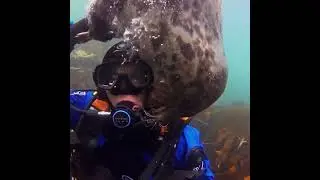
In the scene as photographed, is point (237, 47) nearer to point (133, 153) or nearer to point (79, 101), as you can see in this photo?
point (133, 153)

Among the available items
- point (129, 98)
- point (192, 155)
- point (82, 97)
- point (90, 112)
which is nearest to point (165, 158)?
point (192, 155)

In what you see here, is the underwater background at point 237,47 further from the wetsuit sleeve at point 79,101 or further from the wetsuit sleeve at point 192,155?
the wetsuit sleeve at point 79,101

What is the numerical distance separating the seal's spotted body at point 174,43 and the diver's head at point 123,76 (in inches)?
1.9

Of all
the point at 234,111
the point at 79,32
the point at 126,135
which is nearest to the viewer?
the point at 126,135

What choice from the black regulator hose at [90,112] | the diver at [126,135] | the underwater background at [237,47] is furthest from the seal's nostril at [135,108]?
the underwater background at [237,47]

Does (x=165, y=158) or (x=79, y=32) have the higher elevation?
(x=79, y=32)

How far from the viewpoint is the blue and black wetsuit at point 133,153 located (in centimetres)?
263

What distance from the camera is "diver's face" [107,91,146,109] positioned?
2.62m

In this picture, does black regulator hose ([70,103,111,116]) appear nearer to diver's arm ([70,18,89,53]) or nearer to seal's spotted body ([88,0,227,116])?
seal's spotted body ([88,0,227,116])

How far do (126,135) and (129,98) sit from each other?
226 millimetres

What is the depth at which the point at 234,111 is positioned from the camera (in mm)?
2680
